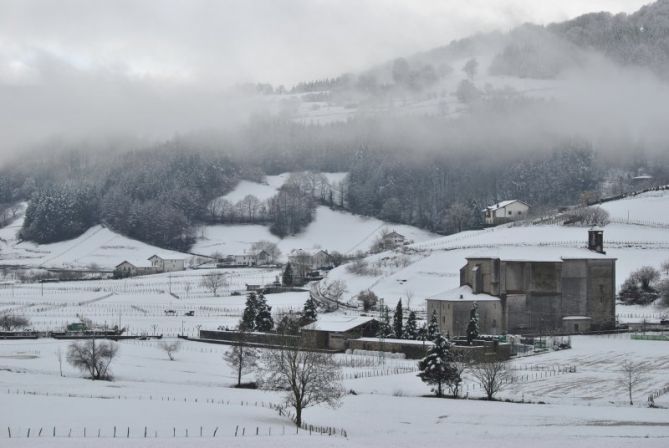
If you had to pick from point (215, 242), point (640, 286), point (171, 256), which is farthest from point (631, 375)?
point (215, 242)

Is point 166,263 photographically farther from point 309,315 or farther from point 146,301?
point 309,315

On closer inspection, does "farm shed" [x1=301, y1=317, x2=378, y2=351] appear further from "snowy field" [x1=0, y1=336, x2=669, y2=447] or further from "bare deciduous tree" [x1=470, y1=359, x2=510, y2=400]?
"bare deciduous tree" [x1=470, y1=359, x2=510, y2=400]

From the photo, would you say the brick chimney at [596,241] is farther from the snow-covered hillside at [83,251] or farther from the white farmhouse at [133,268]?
the snow-covered hillside at [83,251]

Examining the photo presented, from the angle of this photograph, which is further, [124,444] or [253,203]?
[253,203]

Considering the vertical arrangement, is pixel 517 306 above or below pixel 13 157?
below

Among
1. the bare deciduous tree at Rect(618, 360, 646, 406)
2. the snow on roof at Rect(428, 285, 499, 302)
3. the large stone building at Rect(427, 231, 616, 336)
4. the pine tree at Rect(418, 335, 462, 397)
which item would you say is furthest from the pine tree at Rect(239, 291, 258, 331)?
the bare deciduous tree at Rect(618, 360, 646, 406)

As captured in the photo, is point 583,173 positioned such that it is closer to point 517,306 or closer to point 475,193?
point 475,193

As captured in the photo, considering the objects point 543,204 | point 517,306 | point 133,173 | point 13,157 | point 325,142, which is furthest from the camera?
point 13,157

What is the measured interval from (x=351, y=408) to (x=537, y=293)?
2979cm

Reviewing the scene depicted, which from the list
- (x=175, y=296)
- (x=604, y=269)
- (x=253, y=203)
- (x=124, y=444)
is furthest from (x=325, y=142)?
(x=124, y=444)

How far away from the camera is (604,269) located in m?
65.5

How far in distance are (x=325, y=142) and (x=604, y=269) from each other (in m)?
114

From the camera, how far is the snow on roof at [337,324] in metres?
59.5

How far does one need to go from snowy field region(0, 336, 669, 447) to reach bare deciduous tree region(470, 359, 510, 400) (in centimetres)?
55
